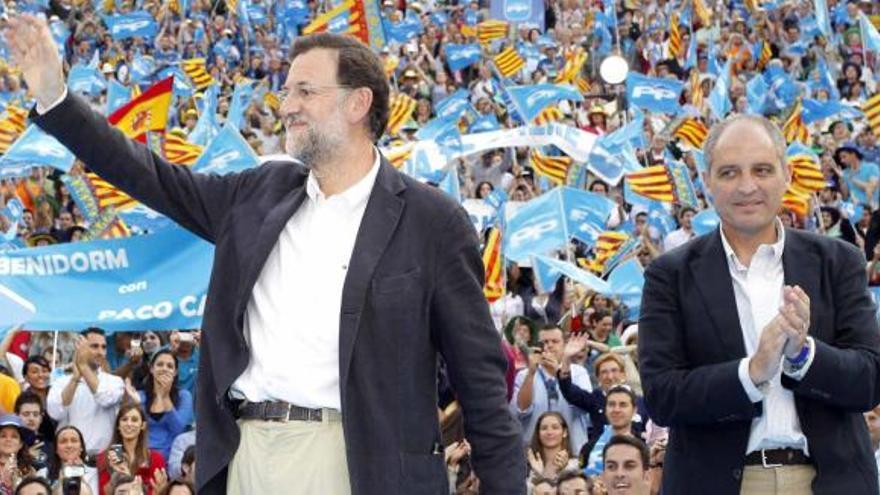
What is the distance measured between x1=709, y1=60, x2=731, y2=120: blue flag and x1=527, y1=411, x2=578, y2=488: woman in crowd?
8.54 metres

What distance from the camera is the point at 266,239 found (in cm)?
441

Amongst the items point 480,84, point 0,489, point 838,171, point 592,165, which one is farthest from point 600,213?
point 480,84

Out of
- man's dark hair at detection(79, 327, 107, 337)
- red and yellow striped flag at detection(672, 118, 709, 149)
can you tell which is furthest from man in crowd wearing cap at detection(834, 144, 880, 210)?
man's dark hair at detection(79, 327, 107, 337)

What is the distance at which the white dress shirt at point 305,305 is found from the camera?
14.2 feet

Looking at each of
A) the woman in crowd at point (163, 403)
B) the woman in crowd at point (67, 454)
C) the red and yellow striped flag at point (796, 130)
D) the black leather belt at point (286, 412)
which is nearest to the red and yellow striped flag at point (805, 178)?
the red and yellow striped flag at point (796, 130)

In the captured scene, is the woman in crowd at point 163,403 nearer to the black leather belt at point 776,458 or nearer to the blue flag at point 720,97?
the black leather belt at point 776,458

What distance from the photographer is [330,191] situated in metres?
4.51

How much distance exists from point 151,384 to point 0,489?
1.67 m

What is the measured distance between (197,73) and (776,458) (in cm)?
1874

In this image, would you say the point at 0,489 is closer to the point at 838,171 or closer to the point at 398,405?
the point at 398,405

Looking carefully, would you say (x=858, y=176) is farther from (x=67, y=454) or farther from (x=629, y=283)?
(x=67, y=454)

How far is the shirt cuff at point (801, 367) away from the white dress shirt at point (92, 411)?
7.81 m

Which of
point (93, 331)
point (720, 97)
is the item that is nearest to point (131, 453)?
point (93, 331)

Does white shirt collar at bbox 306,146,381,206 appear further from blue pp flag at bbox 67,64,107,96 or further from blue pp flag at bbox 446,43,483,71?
blue pp flag at bbox 446,43,483,71
